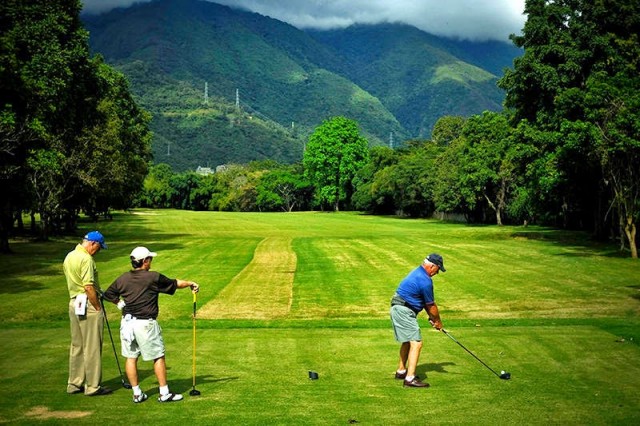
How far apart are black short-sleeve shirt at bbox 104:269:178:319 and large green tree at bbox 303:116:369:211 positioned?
12412 centimetres

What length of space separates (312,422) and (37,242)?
158ft

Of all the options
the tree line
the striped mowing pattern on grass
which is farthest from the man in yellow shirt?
the tree line

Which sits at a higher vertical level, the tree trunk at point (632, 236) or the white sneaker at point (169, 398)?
the tree trunk at point (632, 236)

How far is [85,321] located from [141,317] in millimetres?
1299

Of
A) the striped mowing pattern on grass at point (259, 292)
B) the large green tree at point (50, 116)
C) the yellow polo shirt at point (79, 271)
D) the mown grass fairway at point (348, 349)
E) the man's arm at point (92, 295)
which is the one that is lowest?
the striped mowing pattern on grass at point (259, 292)

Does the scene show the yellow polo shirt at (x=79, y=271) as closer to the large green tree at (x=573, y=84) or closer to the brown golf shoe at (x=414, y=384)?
the brown golf shoe at (x=414, y=384)

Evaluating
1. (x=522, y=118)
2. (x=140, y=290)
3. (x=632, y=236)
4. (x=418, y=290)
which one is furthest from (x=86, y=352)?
(x=522, y=118)

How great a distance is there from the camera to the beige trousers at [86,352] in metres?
10.8

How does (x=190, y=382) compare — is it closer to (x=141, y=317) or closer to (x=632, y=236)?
(x=141, y=317)

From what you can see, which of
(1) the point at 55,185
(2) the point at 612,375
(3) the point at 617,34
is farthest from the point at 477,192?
(2) the point at 612,375

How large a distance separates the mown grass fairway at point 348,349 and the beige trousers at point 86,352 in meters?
0.33

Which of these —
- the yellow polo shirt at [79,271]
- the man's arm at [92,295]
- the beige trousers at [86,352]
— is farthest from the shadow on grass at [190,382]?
the yellow polo shirt at [79,271]

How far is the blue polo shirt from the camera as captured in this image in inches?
460

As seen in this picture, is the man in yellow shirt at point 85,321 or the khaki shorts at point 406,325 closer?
the man in yellow shirt at point 85,321
